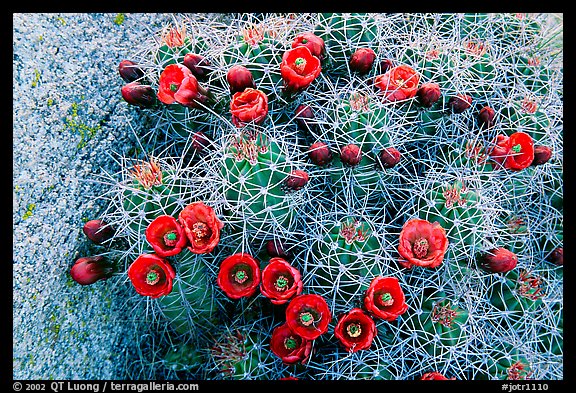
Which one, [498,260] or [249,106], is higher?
[249,106]

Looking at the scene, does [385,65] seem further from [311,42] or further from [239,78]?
[239,78]

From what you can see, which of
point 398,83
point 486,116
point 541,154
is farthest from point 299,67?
point 541,154

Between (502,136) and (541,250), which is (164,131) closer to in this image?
(502,136)

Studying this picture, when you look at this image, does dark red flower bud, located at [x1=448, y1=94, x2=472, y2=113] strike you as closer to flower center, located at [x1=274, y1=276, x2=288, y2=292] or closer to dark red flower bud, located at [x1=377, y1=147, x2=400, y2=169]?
dark red flower bud, located at [x1=377, y1=147, x2=400, y2=169]

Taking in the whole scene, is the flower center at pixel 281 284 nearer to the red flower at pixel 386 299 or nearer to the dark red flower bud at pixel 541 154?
the red flower at pixel 386 299

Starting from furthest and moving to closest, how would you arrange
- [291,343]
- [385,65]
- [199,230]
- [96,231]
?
[385,65]
[96,231]
[291,343]
[199,230]

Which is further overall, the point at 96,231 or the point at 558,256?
the point at 558,256

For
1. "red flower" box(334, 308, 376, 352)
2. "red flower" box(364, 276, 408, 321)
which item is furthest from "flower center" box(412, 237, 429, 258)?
"red flower" box(334, 308, 376, 352)

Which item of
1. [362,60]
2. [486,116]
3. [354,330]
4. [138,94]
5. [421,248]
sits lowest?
[354,330]
